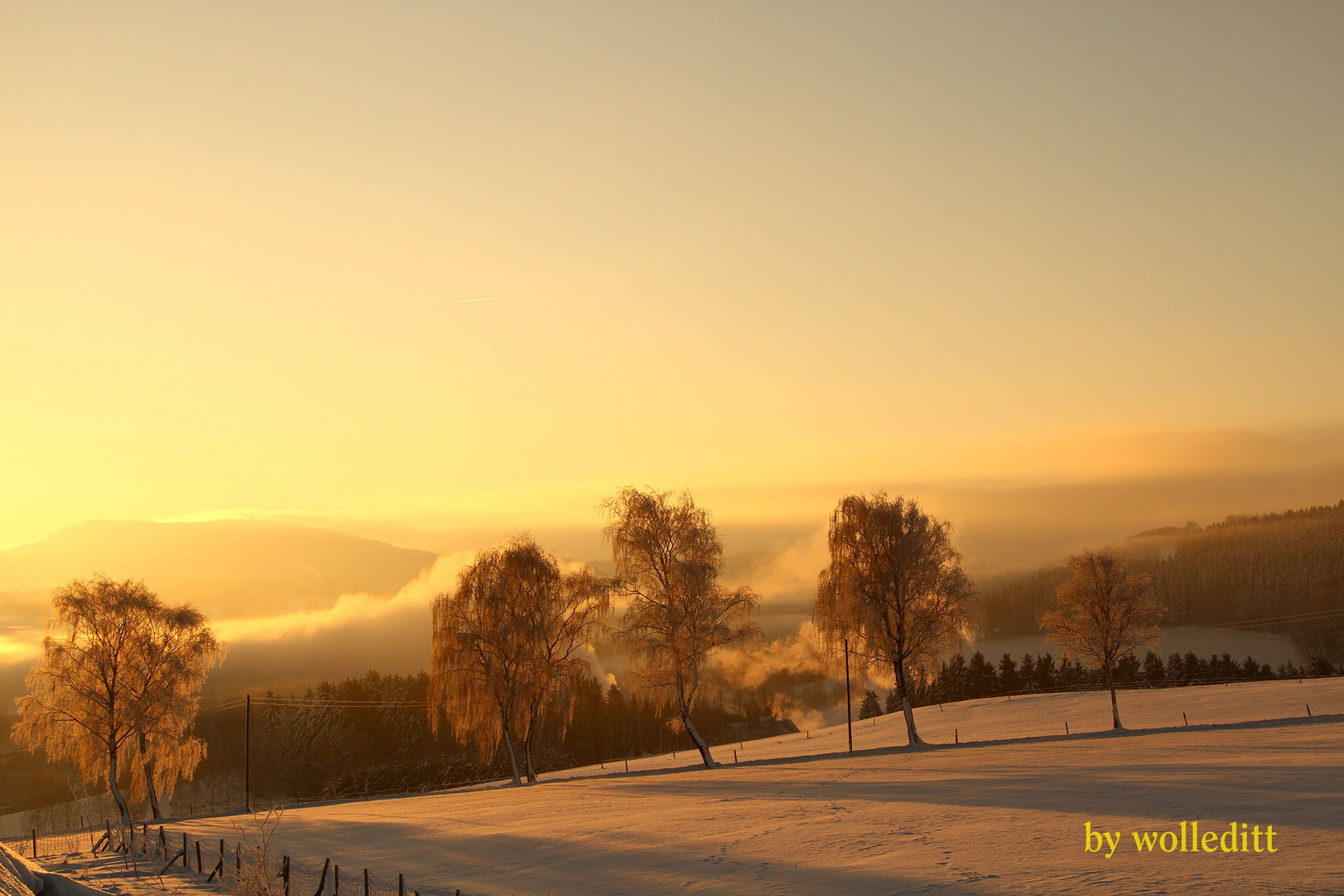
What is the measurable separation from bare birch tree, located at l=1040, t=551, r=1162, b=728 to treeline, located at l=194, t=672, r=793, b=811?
68.1 metres

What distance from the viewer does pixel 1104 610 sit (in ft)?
175

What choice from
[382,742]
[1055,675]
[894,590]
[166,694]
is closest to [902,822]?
[894,590]

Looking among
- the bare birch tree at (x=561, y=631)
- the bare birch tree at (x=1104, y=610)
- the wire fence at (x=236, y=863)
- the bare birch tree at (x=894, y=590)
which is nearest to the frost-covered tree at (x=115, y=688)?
the wire fence at (x=236, y=863)

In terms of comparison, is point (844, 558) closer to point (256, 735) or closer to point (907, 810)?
point (907, 810)

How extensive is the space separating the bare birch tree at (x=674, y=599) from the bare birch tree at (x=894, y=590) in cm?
487

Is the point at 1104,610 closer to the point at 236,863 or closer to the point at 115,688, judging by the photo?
the point at 236,863

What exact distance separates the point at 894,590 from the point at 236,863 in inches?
1279

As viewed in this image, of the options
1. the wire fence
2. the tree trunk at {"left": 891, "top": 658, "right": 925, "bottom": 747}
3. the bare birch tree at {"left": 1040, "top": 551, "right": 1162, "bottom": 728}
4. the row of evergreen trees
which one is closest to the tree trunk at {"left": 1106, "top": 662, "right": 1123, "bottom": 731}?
the bare birch tree at {"left": 1040, "top": 551, "right": 1162, "bottom": 728}

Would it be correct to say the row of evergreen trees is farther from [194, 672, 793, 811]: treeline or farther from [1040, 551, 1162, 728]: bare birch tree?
[1040, 551, 1162, 728]: bare birch tree

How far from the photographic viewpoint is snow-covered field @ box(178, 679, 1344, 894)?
622 inches

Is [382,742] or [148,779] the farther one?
[382,742]

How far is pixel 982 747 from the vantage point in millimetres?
43625

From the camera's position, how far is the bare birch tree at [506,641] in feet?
158

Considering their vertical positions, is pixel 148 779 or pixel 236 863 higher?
pixel 236 863
